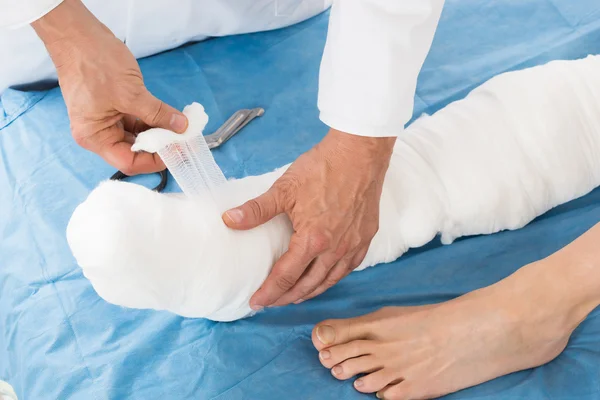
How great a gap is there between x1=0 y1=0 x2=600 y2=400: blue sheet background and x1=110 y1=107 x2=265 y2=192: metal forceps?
15 mm

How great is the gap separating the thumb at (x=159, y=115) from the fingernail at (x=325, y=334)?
13.5 inches

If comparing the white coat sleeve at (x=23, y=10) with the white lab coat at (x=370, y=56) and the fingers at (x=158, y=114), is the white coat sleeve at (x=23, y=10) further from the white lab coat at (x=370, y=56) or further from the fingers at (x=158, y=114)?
the fingers at (x=158, y=114)

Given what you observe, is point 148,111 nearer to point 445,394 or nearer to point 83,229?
point 83,229

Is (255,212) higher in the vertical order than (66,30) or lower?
lower

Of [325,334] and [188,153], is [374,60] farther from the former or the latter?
[325,334]

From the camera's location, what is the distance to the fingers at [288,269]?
83 cm

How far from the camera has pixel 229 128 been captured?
3.92ft

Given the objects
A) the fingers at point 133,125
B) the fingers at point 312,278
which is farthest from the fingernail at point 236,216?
the fingers at point 133,125

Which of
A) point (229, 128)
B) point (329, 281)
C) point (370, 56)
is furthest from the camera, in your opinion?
point (229, 128)

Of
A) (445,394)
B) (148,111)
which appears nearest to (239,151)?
(148,111)

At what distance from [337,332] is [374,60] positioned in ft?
1.27

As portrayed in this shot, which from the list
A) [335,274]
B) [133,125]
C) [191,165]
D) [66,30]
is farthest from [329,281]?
[66,30]

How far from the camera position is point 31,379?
0.94m

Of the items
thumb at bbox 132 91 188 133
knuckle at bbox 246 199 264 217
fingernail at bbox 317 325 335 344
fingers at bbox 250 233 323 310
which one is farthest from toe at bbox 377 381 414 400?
thumb at bbox 132 91 188 133
